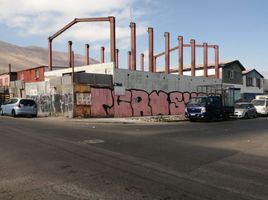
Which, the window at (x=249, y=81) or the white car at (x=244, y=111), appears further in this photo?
the window at (x=249, y=81)

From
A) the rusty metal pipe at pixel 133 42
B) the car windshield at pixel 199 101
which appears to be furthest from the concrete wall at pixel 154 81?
the car windshield at pixel 199 101

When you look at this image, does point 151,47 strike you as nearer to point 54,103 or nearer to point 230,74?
point 54,103

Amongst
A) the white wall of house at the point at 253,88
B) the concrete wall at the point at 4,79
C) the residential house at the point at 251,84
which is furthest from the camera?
the residential house at the point at 251,84

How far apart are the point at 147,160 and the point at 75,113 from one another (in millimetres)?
19952

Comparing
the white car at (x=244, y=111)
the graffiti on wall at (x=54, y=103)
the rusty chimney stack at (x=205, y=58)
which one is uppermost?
the rusty chimney stack at (x=205, y=58)

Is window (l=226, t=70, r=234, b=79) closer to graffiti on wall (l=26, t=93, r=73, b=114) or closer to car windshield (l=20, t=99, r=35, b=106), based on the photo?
graffiti on wall (l=26, t=93, r=73, b=114)

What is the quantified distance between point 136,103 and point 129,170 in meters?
25.1

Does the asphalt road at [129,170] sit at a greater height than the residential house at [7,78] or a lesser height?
lesser

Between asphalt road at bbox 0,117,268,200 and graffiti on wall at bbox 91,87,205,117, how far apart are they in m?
17.0

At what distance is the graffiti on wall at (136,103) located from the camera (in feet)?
98.4

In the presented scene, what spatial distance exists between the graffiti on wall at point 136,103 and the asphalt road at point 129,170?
55.7ft

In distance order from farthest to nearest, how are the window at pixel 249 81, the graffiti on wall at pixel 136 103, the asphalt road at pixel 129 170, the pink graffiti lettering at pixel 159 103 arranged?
the window at pixel 249 81, the pink graffiti lettering at pixel 159 103, the graffiti on wall at pixel 136 103, the asphalt road at pixel 129 170

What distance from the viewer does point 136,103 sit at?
33031 mm

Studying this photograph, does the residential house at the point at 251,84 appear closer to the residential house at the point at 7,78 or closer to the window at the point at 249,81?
the window at the point at 249,81
